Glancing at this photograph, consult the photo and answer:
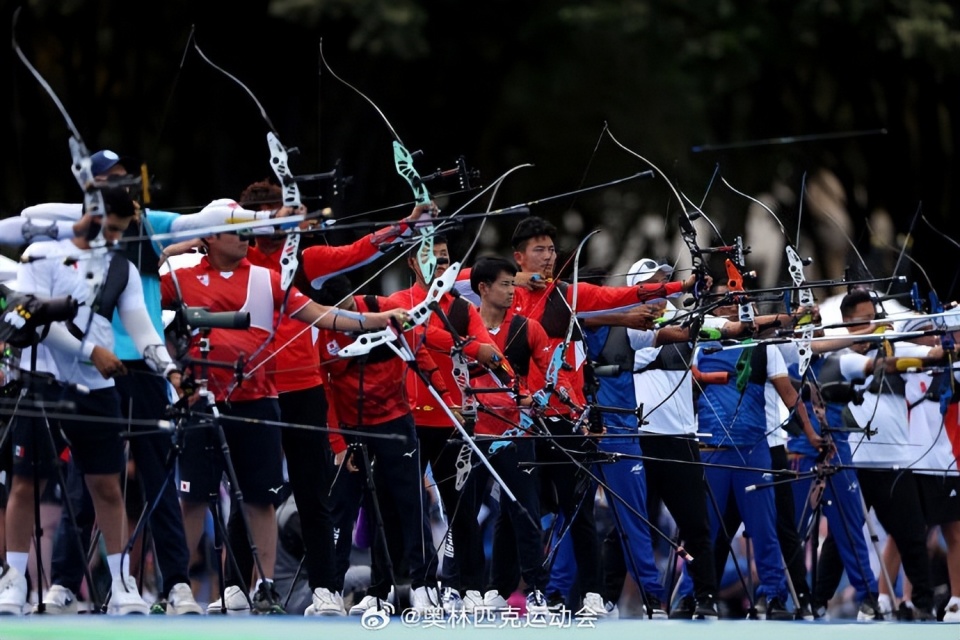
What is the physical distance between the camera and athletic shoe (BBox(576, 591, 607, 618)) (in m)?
9.88

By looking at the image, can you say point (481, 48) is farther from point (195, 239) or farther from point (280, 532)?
point (195, 239)

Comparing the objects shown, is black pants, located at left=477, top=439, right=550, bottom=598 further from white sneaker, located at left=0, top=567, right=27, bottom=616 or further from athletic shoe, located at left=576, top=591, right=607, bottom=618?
white sneaker, located at left=0, top=567, right=27, bottom=616

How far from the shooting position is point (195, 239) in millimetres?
8836

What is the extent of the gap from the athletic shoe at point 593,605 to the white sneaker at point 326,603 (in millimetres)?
1431

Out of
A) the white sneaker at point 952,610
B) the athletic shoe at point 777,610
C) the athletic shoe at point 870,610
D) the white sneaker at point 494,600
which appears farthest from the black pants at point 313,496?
the white sneaker at point 952,610

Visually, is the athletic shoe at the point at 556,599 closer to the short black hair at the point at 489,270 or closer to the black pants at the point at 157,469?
the short black hair at the point at 489,270

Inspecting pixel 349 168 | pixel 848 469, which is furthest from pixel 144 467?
pixel 349 168

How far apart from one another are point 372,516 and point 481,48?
906 cm

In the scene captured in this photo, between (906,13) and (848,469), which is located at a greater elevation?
(906,13)

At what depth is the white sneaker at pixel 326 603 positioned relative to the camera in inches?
355

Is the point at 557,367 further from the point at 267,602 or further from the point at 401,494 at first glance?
the point at 267,602

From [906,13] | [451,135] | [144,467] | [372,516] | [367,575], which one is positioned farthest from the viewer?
[451,135]

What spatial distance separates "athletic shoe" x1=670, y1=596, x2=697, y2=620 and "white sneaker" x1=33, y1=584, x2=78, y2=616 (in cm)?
320

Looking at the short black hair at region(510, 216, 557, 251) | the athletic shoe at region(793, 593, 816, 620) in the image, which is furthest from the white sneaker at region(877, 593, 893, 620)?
the short black hair at region(510, 216, 557, 251)
